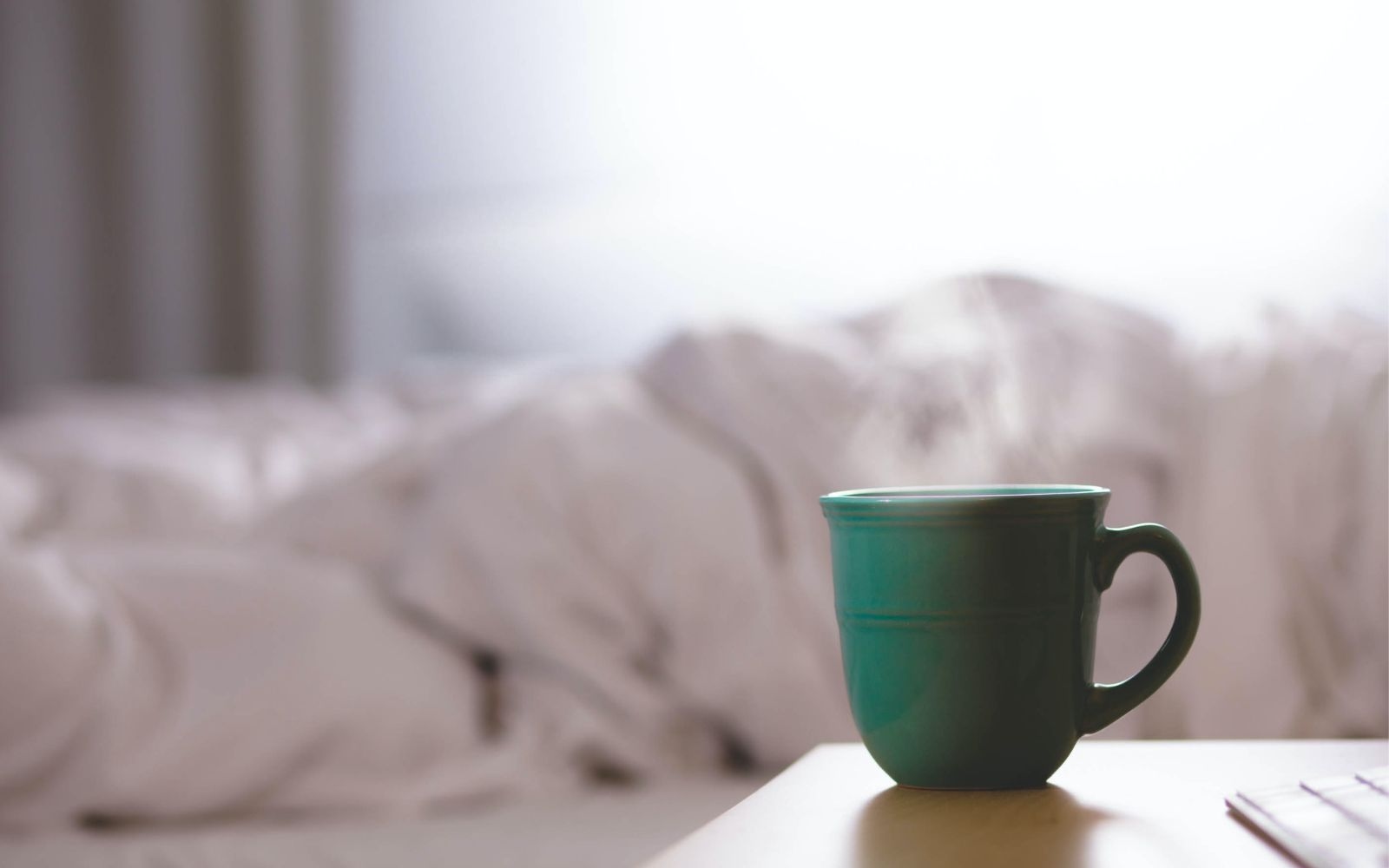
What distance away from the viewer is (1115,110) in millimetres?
1328

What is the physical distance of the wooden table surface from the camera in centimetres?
27

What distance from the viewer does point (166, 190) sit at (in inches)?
111

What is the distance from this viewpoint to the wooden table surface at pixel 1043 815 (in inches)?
10.6

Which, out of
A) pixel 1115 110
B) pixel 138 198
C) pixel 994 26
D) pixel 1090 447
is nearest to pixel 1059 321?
pixel 1090 447

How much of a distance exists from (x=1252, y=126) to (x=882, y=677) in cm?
97

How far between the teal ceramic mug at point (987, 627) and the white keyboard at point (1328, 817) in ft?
0.15

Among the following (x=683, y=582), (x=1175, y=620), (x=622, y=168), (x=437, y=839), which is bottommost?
(x=437, y=839)

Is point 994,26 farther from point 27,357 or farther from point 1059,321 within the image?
point 27,357

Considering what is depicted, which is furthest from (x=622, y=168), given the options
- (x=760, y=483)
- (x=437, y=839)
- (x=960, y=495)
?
(x=960, y=495)

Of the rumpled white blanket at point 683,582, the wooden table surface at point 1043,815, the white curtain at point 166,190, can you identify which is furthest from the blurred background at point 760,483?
the white curtain at point 166,190

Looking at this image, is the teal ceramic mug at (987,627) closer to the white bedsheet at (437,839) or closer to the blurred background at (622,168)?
the white bedsheet at (437,839)

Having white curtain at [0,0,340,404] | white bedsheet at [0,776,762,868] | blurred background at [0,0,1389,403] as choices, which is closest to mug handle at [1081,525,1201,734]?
white bedsheet at [0,776,762,868]

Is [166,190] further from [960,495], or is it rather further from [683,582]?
[960,495]

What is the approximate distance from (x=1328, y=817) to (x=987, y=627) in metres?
0.09
